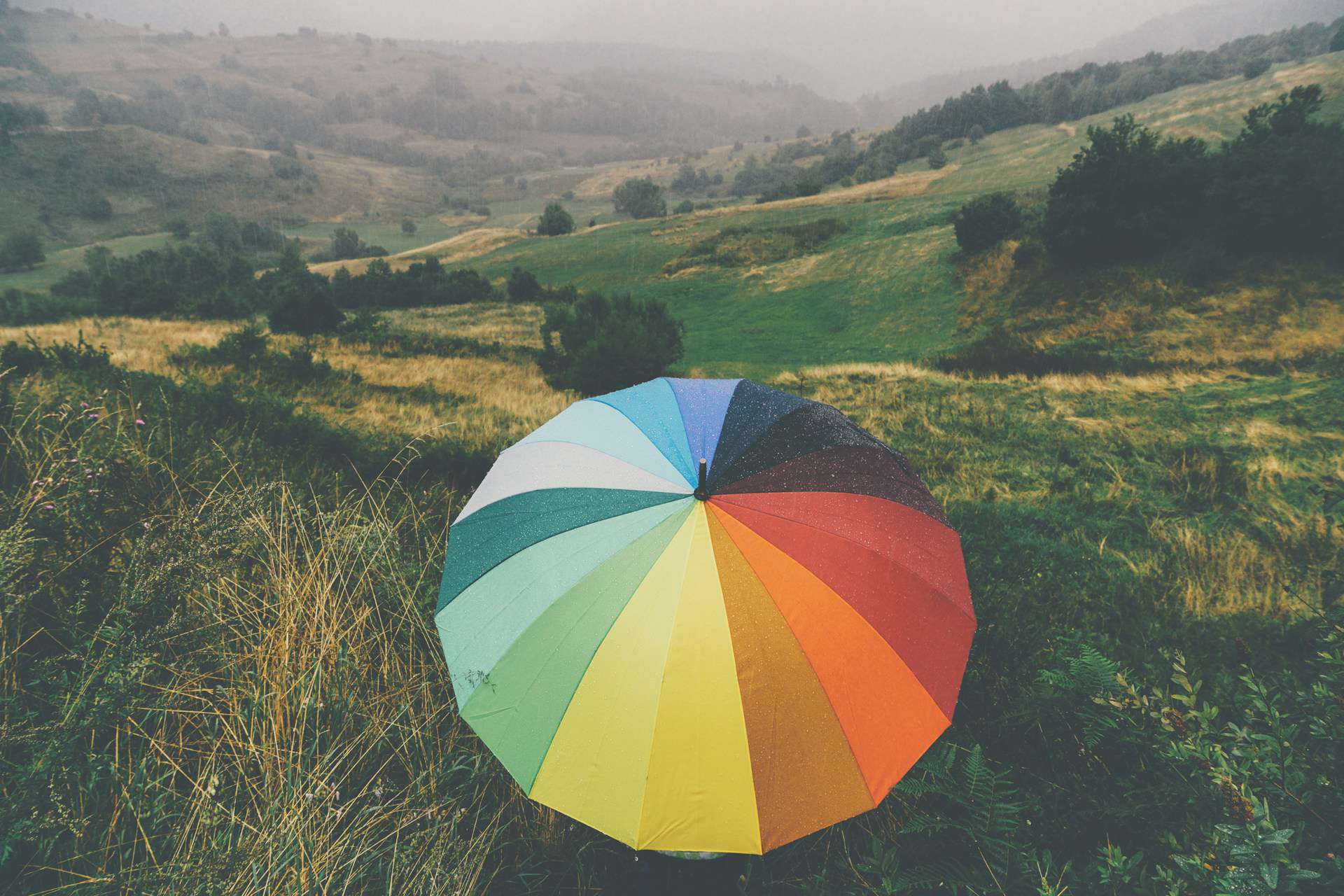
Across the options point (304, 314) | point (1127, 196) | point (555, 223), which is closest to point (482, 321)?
point (304, 314)

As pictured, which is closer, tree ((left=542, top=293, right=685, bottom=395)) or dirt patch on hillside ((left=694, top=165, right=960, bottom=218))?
tree ((left=542, top=293, right=685, bottom=395))

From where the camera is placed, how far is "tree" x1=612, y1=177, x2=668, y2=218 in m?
83.2

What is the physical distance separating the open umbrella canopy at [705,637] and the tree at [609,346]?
462 inches

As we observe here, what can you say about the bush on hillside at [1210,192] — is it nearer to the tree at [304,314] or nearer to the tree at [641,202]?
the tree at [304,314]

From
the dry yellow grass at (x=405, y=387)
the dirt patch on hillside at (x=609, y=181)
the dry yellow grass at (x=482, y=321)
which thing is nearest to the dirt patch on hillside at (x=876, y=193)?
the dry yellow grass at (x=482, y=321)

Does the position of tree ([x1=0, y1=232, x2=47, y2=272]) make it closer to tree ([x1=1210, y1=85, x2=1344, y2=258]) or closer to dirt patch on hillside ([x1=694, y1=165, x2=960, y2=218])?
dirt patch on hillside ([x1=694, y1=165, x2=960, y2=218])

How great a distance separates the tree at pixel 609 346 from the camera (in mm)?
14180

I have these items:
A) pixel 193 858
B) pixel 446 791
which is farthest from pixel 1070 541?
pixel 193 858

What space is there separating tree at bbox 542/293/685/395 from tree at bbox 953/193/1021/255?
40.9 feet

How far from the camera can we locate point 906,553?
7.68 feet

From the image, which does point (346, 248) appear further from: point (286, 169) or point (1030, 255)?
point (1030, 255)

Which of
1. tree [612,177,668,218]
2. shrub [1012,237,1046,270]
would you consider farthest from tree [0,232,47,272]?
shrub [1012,237,1046,270]

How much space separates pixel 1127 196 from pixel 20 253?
380 feet

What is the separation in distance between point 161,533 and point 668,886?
3702 mm
